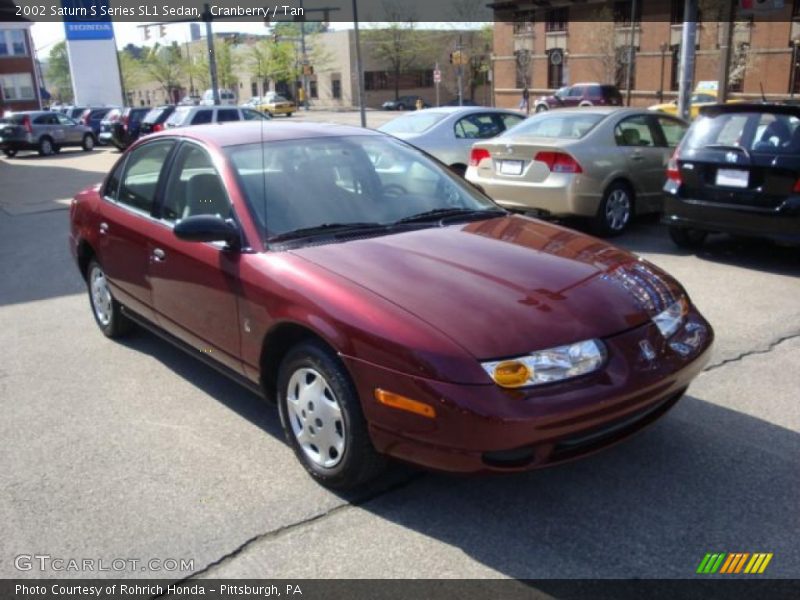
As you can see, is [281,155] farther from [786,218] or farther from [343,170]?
[786,218]

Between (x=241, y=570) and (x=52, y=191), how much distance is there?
51.7 ft

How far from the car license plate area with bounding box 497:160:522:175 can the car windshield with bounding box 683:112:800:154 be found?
1.88m

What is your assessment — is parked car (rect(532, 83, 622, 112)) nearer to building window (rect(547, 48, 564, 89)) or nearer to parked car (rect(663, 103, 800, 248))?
building window (rect(547, 48, 564, 89))

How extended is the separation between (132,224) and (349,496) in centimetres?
244

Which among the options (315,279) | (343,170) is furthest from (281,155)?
(315,279)

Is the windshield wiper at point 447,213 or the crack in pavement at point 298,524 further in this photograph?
the windshield wiper at point 447,213

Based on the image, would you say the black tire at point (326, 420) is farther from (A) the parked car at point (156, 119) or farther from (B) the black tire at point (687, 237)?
(A) the parked car at point (156, 119)

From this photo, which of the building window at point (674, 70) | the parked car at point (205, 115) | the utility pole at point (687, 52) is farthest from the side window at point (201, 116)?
the building window at point (674, 70)

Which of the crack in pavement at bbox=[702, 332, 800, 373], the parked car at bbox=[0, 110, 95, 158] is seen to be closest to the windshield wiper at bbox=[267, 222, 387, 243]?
the crack in pavement at bbox=[702, 332, 800, 373]

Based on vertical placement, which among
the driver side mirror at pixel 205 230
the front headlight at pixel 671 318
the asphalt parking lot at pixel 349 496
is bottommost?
the asphalt parking lot at pixel 349 496

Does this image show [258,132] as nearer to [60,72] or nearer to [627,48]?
[627,48]

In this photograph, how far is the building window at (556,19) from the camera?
49.8 meters

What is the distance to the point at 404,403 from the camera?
2.85 meters

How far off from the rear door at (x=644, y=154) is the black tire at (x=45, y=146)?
85.2ft
